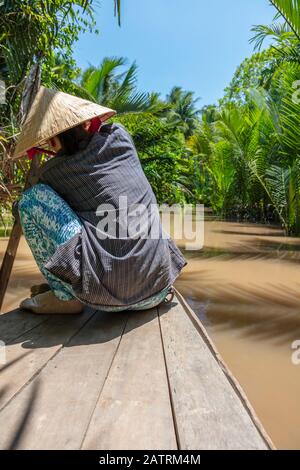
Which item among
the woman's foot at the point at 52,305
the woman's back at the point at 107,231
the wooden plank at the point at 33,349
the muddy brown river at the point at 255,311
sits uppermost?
the woman's back at the point at 107,231

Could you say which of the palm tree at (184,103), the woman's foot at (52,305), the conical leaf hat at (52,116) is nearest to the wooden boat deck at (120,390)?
the woman's foot at (52,305)

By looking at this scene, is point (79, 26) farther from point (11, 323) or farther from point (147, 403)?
point (147, 403)

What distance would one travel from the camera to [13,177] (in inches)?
125

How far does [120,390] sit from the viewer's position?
1.14m

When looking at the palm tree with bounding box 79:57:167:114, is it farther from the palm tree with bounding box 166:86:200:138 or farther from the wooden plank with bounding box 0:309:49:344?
the palm tree with bounding box 166:86:200:138

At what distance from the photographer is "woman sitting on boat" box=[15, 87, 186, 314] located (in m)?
1.61

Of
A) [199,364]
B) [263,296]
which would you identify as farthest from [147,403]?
[263,296]

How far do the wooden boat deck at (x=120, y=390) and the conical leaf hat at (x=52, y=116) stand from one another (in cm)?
76

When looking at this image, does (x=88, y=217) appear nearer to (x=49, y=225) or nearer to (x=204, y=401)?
(x=49, y=225)

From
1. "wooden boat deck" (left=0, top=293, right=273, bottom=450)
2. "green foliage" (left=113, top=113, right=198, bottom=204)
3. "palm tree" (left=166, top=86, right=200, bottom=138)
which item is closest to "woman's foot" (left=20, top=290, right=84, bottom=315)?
"wooden boat deck" (left=0, top=293, right=273, bottom=450)

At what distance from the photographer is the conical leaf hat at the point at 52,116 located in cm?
173

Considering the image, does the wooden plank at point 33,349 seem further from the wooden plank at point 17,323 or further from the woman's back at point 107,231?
the woman's back at point 107,231

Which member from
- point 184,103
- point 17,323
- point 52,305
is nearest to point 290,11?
point 52,305

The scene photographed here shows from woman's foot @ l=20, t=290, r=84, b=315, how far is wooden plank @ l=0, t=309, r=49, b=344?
0.03 meters
